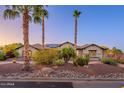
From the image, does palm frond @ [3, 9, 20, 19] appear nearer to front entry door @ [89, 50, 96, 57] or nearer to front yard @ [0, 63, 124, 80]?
front yard @ [0, 63, 124, 80]

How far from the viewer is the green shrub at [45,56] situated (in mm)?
5219

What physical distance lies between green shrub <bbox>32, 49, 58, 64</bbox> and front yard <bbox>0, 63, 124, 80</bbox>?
0.26ft

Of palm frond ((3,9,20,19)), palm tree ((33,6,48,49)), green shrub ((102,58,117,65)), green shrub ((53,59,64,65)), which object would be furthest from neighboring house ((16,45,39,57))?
green shrub ((102,58,117,65))

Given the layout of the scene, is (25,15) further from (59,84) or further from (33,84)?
(59,84)

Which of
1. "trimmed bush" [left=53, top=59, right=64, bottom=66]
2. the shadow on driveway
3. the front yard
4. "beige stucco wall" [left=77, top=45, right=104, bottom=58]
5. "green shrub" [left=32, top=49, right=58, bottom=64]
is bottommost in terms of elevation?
the shadow on driveway

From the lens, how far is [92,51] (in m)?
5.20

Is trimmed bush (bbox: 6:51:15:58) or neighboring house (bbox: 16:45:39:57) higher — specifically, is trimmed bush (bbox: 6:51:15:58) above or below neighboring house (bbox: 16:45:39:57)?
below

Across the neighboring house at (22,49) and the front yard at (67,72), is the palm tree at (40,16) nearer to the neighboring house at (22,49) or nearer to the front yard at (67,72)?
the neighboring house at (22,49)

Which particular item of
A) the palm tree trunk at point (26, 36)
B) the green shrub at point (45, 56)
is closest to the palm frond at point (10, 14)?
the palm tree trunk at point (26, 36)

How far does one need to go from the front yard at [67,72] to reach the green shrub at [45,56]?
0.08 m

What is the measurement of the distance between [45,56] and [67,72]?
1.40ft

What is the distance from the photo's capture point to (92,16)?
520 cm

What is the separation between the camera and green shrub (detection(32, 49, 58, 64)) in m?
5.22

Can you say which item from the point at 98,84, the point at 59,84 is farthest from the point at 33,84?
the point at 98,84
